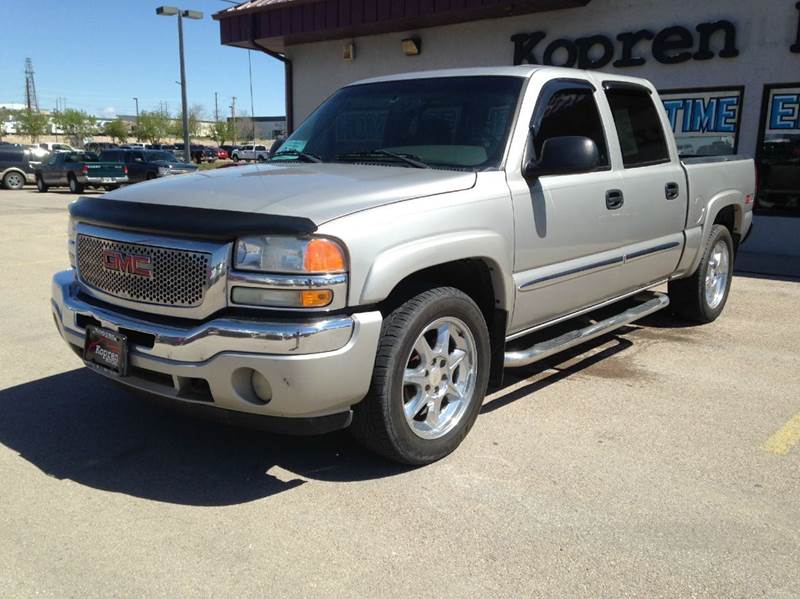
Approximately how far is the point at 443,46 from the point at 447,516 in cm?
1150

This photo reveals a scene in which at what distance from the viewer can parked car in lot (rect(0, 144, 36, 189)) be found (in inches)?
1093

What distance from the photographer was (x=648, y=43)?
434 inches

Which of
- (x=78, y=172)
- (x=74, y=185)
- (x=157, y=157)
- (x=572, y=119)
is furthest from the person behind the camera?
(x=74, y=185)

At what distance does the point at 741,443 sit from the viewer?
3.91 m

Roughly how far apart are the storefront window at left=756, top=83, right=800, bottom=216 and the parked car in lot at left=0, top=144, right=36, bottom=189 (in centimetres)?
2593

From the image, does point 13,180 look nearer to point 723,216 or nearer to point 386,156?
point 723,216

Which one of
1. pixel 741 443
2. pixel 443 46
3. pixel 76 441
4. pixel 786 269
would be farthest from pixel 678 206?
pixel 443 46

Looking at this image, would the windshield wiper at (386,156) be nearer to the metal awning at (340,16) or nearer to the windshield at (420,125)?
the windshield at (420,125)

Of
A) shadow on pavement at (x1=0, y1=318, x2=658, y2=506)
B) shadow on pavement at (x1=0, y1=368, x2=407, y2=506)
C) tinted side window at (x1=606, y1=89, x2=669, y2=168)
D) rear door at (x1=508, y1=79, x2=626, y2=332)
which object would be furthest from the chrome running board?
tinted side window at (x1=606, y1=89, x2=669, y2=168)

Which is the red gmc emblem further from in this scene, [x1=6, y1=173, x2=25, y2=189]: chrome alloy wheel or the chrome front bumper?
[x1=6, y1=173, x2=25, y2=189]: chrome alloy wheel

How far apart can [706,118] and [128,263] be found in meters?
9.72

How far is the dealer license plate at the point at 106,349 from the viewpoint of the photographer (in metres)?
3.22

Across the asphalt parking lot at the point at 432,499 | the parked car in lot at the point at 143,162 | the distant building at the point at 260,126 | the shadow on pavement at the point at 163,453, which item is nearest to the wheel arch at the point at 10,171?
the parked car in lot at the point at 143,162

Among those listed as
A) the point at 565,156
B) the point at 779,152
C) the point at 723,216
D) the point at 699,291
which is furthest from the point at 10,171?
the point at 565,156
